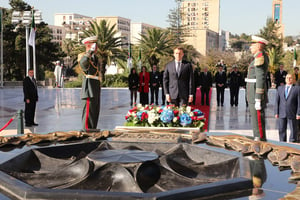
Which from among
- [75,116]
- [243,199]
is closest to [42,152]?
[243,199]

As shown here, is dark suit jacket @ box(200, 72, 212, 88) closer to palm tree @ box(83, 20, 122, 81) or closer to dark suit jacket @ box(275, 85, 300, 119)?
dark suit jacket @ box(275, 85, 300, 119)

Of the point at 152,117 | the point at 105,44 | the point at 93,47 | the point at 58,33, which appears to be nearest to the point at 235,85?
the point at 93,47

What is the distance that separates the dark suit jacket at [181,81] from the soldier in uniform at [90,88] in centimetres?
138

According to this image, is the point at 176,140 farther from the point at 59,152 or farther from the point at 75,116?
the point at 75,116

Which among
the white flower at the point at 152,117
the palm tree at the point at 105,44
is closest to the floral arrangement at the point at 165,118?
the white flower at the point at 152,117

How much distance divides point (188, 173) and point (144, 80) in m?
13.2

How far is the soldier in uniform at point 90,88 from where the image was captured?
19.4 ft

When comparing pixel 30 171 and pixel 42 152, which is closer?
pixel 30 171

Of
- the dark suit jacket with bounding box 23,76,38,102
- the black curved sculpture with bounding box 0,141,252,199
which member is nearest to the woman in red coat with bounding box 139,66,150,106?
the dark suit jacket with bounding box 23,76,38,102

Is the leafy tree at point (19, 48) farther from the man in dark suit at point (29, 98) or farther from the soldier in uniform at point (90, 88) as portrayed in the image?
the soldier in uniform at point (90, 88)

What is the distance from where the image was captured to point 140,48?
1657 inches

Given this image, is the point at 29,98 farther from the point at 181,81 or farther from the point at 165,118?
the point at 165,118

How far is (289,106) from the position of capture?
672cm

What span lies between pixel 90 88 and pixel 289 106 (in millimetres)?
3414
